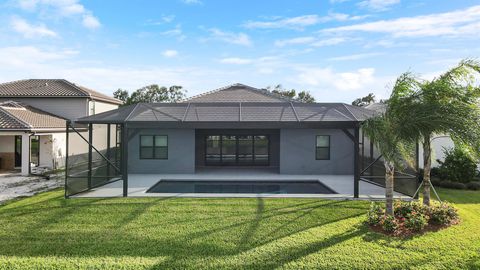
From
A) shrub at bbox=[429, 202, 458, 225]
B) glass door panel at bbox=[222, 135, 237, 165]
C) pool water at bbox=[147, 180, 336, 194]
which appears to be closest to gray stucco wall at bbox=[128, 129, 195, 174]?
pool water at bbox=[147, 180, 336, 194]

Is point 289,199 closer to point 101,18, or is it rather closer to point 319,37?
point 319,37

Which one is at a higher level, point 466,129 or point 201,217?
point 466,129

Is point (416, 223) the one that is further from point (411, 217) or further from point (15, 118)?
point (15, 118)

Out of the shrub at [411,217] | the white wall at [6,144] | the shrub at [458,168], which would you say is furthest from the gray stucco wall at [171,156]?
the shrub at [458,168]

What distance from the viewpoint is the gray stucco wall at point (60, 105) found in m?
24.2

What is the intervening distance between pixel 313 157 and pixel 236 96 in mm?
7864

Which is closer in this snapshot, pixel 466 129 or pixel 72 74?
pixel 466 129

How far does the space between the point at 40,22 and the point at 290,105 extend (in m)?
15.7

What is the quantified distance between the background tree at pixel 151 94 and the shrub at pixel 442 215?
160ft

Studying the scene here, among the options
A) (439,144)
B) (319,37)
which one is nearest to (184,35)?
(319,37)

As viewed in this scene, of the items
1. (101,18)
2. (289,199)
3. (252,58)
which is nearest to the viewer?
(289,199)

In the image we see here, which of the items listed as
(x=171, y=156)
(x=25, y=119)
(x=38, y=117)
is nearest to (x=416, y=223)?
(x=171, y=156)

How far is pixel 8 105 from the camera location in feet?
71.1

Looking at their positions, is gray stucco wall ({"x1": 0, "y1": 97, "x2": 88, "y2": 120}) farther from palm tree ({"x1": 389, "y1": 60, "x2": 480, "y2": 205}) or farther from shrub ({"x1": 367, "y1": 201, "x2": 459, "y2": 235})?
palm tree ({"x1": 389, "y1": 60, "x2": 480, "y2": 205})
